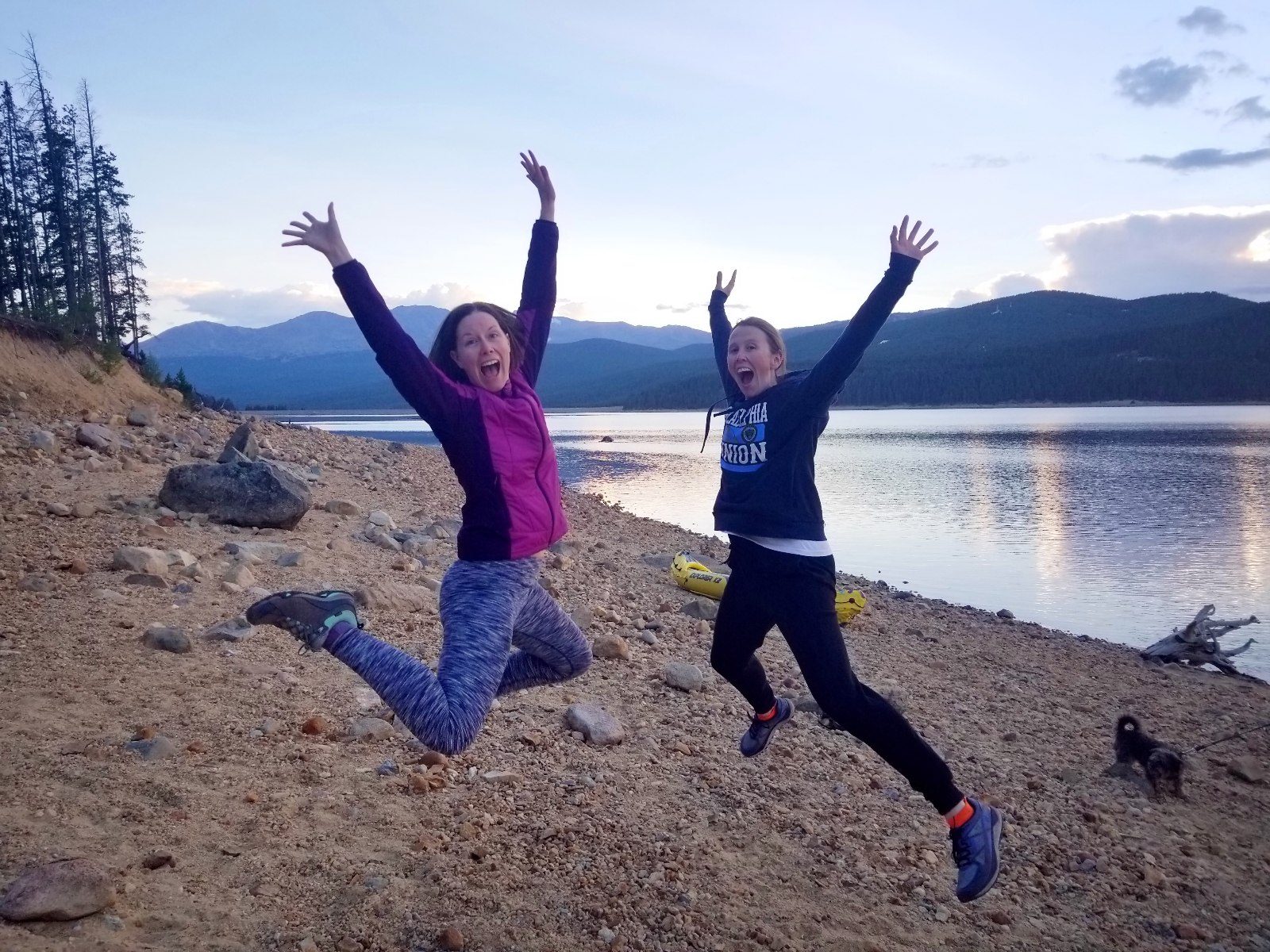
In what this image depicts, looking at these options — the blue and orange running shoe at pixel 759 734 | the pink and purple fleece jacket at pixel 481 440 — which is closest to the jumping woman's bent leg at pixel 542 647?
the pink and purple fleece jacket at pixel 481 440

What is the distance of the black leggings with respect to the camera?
3.97 meters

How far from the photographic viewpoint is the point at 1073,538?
72.6 feet

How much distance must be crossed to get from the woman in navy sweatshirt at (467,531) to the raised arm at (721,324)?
1.33 m

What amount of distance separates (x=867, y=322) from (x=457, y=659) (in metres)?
2.24

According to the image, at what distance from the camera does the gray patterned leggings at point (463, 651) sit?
3.52 metres

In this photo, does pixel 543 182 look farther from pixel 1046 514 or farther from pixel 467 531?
pixel 1046 514

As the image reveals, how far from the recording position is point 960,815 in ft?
13.3

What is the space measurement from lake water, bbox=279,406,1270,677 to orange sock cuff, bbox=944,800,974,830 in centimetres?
1030

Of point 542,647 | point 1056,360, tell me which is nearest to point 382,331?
point 542,647

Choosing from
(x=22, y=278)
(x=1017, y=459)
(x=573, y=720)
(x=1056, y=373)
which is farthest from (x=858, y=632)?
(x=1056, y=373)

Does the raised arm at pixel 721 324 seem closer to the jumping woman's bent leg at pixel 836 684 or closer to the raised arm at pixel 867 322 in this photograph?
the raised arm at pixel 867 322

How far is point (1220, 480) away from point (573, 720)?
3341 cm

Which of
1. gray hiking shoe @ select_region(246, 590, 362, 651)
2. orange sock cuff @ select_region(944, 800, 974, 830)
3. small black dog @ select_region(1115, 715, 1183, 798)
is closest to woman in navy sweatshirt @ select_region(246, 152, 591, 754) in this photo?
gray hiking shoe @ select_region(246, 590, 362, 651)

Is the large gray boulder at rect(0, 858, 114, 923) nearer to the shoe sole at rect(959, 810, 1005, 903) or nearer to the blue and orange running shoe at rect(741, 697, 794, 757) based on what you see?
the blue and orange running shoe at rect(741, 697, 794, 757)
